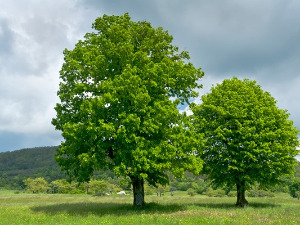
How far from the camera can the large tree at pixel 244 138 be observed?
32844 mm

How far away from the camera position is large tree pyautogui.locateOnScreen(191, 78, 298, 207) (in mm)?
32844

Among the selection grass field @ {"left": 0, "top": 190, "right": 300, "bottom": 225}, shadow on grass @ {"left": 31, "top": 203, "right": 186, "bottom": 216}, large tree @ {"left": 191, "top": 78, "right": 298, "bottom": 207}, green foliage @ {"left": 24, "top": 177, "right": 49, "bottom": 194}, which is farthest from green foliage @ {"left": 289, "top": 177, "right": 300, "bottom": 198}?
green foliage @ {"left": 24, "top": 177, "right": 49, "bottom": 194}

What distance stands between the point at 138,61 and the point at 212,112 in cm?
1399

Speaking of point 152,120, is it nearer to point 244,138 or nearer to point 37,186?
point 244,138

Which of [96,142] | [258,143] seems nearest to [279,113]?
[258,143]

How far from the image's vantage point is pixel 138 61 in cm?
2766

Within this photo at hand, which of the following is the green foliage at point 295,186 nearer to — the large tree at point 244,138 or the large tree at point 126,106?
the large tree at point 244,138

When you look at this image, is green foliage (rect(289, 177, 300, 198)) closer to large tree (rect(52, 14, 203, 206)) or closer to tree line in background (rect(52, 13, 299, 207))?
tree line in background (rect(52, 13, 299, 207))

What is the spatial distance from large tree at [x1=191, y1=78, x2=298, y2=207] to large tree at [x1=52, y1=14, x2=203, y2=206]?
6.45 metres

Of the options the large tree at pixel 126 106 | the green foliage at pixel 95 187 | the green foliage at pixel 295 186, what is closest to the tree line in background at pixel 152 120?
the large tree at pixel 126 106

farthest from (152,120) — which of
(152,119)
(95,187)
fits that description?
(95,187)

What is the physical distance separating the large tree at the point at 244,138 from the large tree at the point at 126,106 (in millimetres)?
6451

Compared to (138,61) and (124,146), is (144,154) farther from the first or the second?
(138,61)

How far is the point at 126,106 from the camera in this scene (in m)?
25.5
